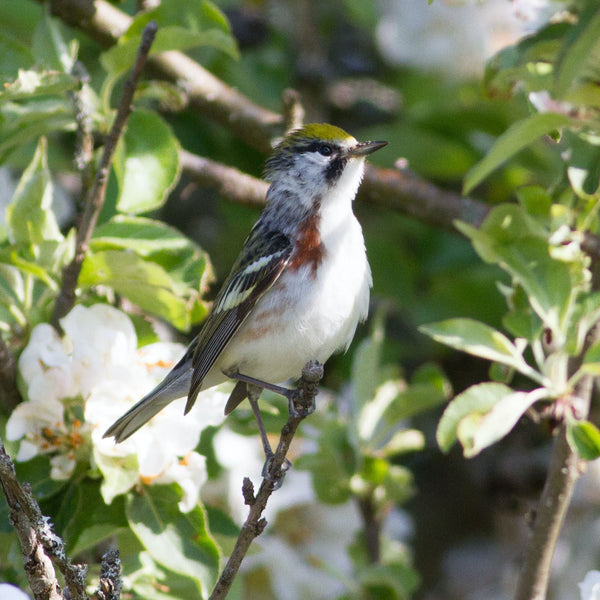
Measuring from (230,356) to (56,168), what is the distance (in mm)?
1352

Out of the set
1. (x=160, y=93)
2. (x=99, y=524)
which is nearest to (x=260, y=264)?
(x=160, y=93)

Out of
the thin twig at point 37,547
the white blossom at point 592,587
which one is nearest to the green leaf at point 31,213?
the thin twig at point 37,547

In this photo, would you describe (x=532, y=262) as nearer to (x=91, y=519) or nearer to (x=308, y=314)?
(x=308, y=314)

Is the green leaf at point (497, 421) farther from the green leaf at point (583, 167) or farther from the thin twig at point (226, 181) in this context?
the thin twig at point (226, 181)

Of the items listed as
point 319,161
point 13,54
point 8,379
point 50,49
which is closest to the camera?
point 8,379

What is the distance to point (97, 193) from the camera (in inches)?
89.4

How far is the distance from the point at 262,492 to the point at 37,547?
50cm

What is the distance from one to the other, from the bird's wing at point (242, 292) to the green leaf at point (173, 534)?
0.35 metres

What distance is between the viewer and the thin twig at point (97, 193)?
7.13ft

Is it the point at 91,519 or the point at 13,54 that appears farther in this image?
the point at 13,54

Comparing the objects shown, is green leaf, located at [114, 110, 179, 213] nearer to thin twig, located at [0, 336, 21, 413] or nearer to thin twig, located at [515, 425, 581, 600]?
thin twig, located at [0, 336, 21, 413]

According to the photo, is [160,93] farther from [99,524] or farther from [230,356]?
[99,524]

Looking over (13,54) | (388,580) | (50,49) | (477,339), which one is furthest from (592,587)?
(13,54)

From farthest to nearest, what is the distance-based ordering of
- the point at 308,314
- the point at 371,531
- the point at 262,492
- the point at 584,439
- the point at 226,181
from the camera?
the point at 226,181, the point at 371,531, the point at 308,314, the point at 584,439, the point at 262,492
